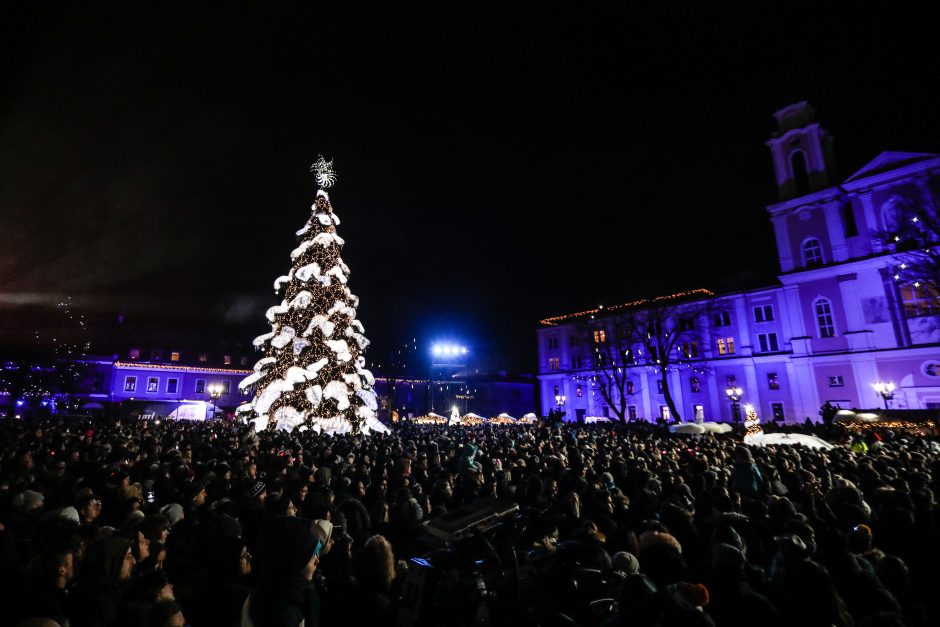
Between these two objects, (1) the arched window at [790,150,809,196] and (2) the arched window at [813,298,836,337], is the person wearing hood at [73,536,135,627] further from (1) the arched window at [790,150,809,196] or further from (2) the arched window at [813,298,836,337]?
(1) the arched window at [790,150,809,196]

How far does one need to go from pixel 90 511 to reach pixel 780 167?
53.8 metres

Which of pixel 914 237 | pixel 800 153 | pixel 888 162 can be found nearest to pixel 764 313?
pixel 800 153

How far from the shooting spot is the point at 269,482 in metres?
9.41

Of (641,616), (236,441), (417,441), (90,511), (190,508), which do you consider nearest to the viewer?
(641,616)

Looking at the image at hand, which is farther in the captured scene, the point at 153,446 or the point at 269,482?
the point at 153,446

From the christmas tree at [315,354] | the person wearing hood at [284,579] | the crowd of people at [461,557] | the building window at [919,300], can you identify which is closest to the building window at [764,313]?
the building window at [919,300]

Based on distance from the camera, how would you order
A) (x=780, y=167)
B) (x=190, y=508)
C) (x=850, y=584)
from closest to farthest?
(x=850, y=584) → (x=190, y=508) → (x=780, y=167)

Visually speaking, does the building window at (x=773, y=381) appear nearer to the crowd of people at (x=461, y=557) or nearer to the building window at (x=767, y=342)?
the building window at (x=767, y=342)

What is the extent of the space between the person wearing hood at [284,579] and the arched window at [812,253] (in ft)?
160

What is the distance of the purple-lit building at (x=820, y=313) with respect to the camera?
3353 cm

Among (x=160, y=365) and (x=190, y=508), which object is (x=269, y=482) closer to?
(x=190, y=508)

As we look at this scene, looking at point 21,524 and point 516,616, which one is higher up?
point 21,524

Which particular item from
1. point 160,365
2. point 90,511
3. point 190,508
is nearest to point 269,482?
point 190,508

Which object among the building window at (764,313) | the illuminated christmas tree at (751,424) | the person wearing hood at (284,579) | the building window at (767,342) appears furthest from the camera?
the building window at (764,313)
